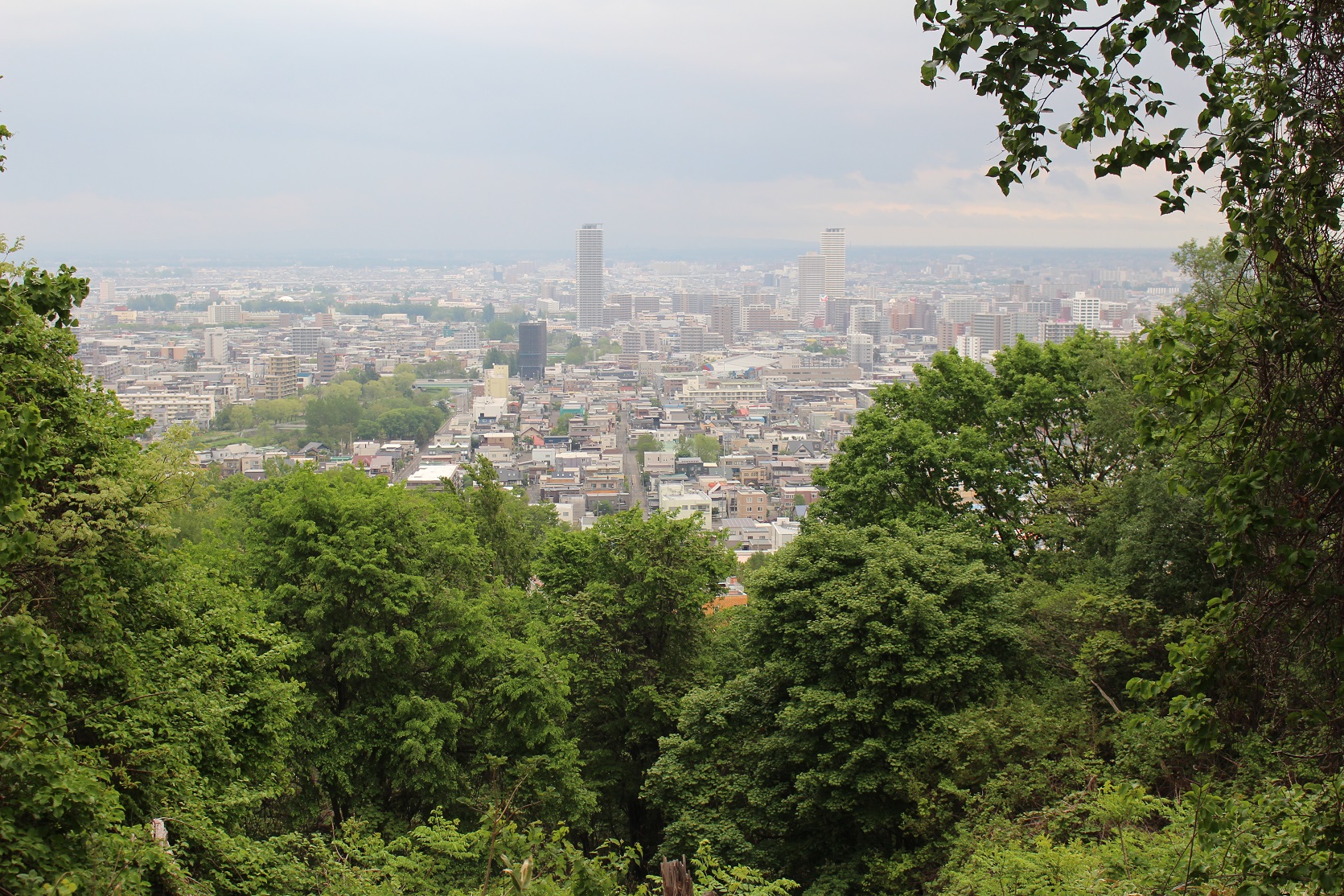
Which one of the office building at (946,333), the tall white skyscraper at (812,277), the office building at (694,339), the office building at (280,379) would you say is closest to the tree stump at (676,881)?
the office building at (280,379)

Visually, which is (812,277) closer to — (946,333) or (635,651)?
(946,333)

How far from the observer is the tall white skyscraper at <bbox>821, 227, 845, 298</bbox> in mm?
165000

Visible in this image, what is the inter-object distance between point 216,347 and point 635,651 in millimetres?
105870

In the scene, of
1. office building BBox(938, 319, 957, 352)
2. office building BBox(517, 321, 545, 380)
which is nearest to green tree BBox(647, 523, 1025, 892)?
office building BBox(517, 321, 545, 380)

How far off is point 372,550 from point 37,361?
445 centimetres

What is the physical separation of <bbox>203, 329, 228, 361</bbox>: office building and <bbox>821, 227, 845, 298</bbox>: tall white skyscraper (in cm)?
9114

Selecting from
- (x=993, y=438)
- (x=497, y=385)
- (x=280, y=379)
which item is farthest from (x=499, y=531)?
(x=280, y=379)

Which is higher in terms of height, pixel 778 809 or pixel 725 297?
pixel 725 297

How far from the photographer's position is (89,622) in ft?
19.0

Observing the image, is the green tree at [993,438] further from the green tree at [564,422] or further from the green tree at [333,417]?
the green tree at [564,422]

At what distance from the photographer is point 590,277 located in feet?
529

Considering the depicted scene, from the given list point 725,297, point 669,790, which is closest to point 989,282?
point 725,297

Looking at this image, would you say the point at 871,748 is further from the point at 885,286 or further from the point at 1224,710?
the point at 885,286

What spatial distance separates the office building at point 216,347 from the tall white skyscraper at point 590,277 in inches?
2197
